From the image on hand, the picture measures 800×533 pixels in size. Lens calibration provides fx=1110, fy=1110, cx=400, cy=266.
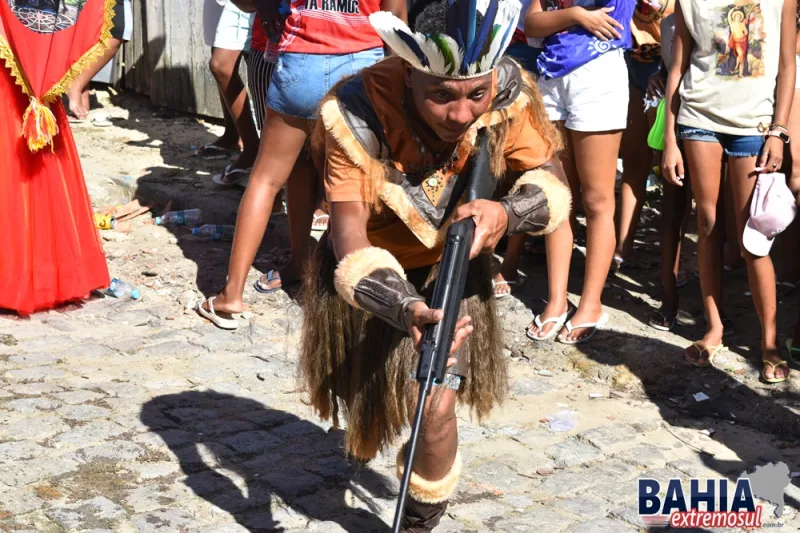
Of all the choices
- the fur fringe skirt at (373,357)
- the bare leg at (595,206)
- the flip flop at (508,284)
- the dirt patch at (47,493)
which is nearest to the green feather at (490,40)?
the fur fringe skirt at (373,357)

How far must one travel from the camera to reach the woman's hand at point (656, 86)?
610cm

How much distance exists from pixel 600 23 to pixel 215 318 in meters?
2.52

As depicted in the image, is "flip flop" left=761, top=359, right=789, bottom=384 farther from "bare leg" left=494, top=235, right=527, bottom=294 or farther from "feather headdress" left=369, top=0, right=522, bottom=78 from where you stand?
"feather headdress" left=369, top=0, right=522, bottom=78

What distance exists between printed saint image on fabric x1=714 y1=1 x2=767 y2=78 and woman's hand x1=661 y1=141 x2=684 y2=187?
0.43 metres

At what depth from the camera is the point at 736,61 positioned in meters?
5.20

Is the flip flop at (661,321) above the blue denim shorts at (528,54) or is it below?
below

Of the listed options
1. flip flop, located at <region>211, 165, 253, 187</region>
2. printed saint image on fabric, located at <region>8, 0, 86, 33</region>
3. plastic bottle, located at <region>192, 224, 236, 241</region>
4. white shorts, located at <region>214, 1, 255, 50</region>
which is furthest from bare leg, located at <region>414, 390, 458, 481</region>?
white shorts, located at <region>214, 1, 255, 50</region>

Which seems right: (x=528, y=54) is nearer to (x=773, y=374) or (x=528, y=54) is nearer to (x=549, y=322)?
(x=549, y=322)

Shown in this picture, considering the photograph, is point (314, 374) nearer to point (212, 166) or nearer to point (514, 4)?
point (514, 4)

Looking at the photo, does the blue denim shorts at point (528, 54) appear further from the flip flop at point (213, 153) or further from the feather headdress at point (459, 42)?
the flip flop at point (213, 153)

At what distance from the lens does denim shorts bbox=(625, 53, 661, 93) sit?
6.35 metres

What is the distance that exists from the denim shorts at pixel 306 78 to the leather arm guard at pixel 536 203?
217 centimetres

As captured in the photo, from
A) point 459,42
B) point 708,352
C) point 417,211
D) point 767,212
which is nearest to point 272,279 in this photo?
point 708,352

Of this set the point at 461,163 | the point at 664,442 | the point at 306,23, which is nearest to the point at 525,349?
the point at 664,442
